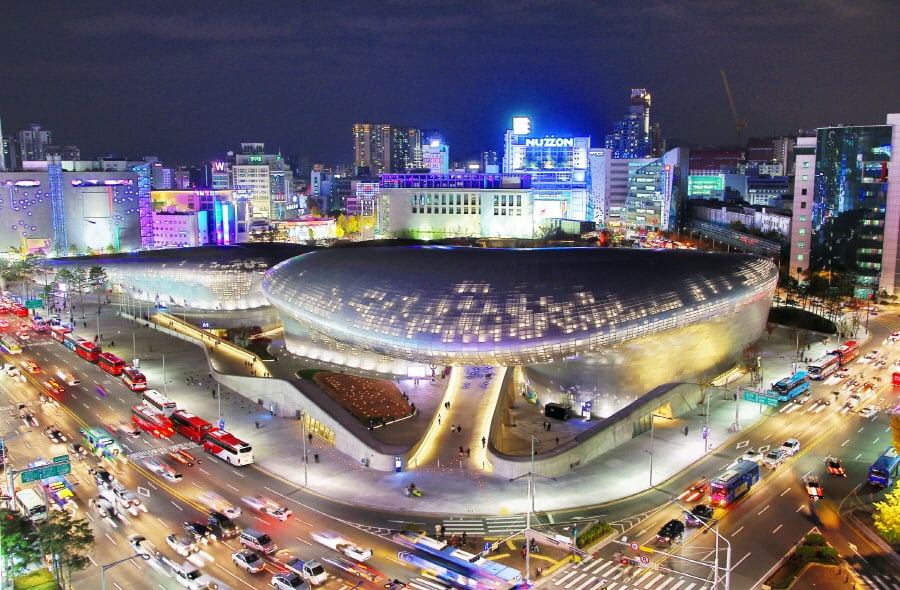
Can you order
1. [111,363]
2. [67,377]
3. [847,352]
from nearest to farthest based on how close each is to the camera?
[67,377]
[111,363]
[847,352]

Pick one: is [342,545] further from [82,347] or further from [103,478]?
[82,347]

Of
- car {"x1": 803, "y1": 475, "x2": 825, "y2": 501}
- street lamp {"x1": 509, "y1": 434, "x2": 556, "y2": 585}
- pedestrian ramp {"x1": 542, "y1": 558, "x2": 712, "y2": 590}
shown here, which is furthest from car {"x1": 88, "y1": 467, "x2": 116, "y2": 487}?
car {"x1": 803, "y1": 475, "x2": 825, "y2": 501}

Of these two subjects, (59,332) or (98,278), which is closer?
(59,332)

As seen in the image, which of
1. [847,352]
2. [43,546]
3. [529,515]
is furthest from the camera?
[847,352]

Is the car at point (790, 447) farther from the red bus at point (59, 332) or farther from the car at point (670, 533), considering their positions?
the red bus at point (59, 332)

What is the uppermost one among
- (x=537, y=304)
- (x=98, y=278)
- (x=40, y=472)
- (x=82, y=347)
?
(x=537, y=304)

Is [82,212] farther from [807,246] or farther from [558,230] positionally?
[807,246]

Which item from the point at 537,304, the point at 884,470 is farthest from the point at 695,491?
the point at 537,304
